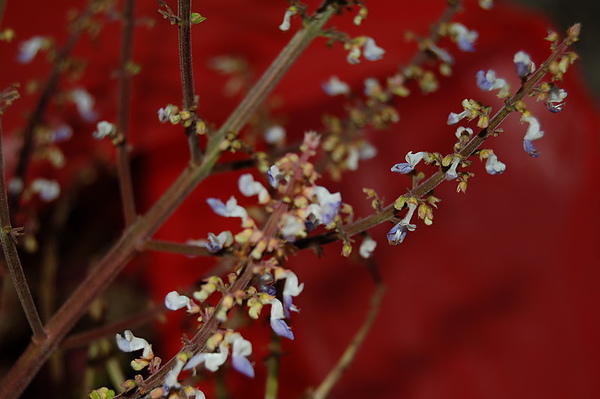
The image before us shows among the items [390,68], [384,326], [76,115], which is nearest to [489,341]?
[384,326]

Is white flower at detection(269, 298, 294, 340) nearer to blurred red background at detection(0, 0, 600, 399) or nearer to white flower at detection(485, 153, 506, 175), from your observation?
white flower at detection(485, 153, 506, 175)

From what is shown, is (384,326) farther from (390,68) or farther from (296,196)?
(296,196)

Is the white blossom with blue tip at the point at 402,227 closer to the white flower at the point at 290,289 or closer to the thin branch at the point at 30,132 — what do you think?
the white flower at the point at 290,289

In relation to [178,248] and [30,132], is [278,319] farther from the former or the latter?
[30,132]

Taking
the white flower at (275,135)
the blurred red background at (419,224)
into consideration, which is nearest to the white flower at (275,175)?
the white flower at (275,135)

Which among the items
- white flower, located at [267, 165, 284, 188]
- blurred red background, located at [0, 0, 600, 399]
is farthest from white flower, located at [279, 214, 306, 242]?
blurred red background, located at [0, 0, 600, 399]

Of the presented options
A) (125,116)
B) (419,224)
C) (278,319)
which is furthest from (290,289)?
(419,224)
